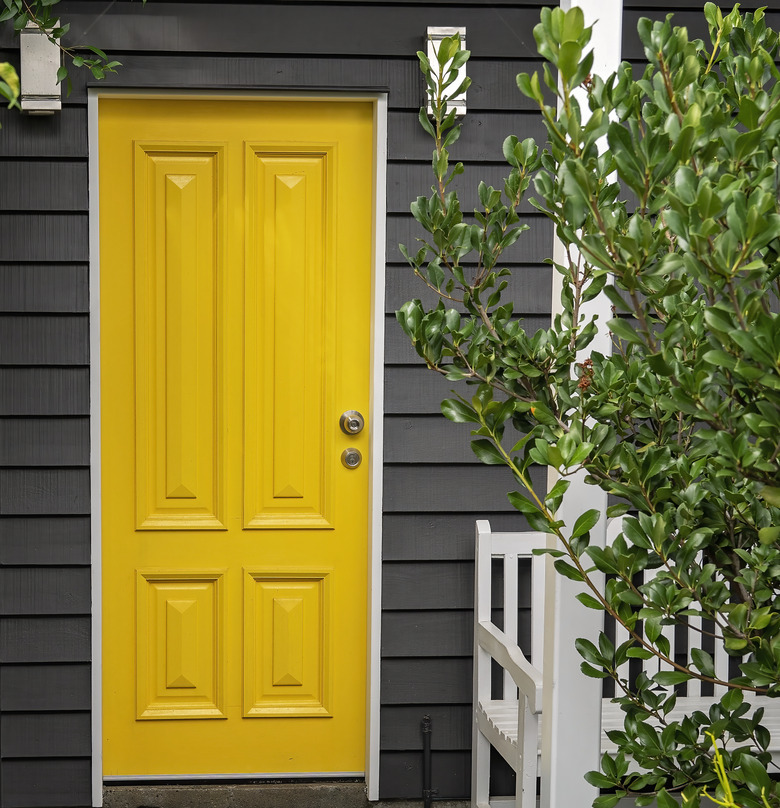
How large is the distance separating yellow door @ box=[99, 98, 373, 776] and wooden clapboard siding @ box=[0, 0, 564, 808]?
0.10 metres

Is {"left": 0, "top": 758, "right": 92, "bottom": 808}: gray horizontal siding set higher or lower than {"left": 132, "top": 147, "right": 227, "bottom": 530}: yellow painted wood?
lower

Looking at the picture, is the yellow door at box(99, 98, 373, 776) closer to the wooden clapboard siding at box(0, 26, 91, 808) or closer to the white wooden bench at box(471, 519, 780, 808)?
the wooden clapboard siding at box(0, 26, 91, 808)

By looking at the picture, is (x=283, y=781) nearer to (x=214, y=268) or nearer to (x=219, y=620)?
(x=219, y=620)

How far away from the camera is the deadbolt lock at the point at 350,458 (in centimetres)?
258

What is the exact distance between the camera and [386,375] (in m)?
2.53

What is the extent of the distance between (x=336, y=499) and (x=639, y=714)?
67.5 inches

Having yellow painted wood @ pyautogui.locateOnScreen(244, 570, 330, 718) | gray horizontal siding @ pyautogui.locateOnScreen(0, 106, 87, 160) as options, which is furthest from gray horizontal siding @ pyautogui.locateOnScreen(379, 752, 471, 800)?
gray horizontal siding @ pyautogui.locateOnScreen(0, 106, 87, 160)

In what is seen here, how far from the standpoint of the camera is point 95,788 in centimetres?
250

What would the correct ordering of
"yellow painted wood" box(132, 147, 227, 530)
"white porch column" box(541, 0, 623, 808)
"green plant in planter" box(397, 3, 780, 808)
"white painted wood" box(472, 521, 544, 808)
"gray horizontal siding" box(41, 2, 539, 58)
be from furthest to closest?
1. "yellow painted wood" box(132, 147, 227, 530)
2. "gray horizontal siding" box(41, 2, 539, 58)
3. "white painted wood" box(472, 521, 544, 808)
4. "white porch column" box(541, 0, 623, 808)
5. "green plant in planter" box(397, 3, 780, 808)

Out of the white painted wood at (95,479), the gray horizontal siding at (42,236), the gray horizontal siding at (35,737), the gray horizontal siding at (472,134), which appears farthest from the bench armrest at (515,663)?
the gray horizontal siding at (42,236)

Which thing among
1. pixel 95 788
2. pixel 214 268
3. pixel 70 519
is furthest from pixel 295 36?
pixel 95 788

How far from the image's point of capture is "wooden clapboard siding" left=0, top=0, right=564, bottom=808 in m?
2.43

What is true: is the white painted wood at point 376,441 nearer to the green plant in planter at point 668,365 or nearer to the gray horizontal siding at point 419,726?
the gray horizontal siding at point 419,726

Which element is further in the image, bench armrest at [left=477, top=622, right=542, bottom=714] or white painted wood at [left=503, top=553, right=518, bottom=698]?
white painted wood at [left=503, top=553, right=518, bottom=698]
